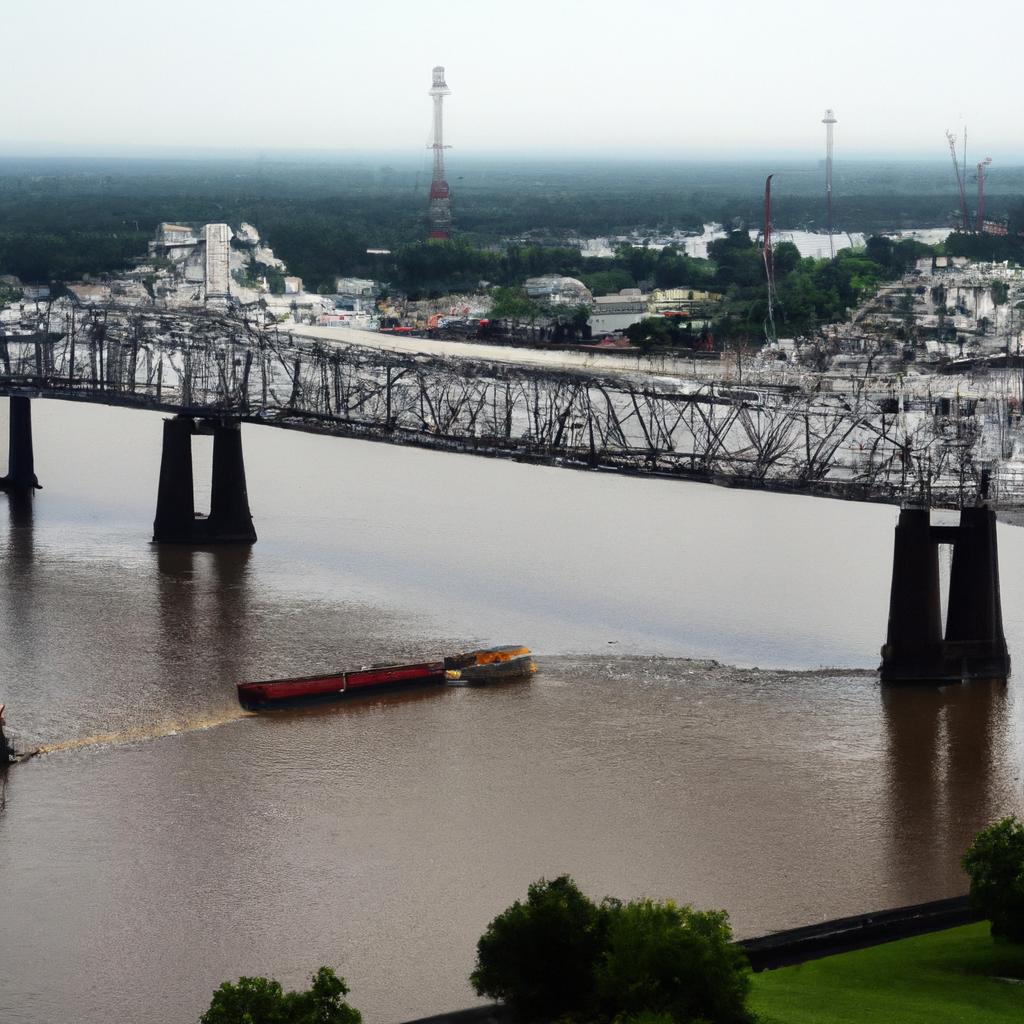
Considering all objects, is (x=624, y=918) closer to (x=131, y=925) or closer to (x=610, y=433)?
(x=131, y=925)

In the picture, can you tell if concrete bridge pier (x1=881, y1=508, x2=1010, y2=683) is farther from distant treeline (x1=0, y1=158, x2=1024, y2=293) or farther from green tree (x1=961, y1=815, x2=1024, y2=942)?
distant treeline (x1=0, y1=158, x2=1024, y2=293)

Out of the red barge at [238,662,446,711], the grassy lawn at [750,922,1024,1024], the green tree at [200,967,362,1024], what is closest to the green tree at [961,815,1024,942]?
the grassy lawn at [750,922,1024,1024]

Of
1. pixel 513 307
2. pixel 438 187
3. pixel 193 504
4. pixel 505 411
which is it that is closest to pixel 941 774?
pixel 505 411

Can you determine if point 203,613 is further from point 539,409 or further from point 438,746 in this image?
point 539,409

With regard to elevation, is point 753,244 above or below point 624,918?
above

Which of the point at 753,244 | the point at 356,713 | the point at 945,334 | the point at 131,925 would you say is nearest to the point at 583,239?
the point at 753,244

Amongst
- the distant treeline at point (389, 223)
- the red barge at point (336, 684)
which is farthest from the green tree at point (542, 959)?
the distant treeline at point (389, 223)
